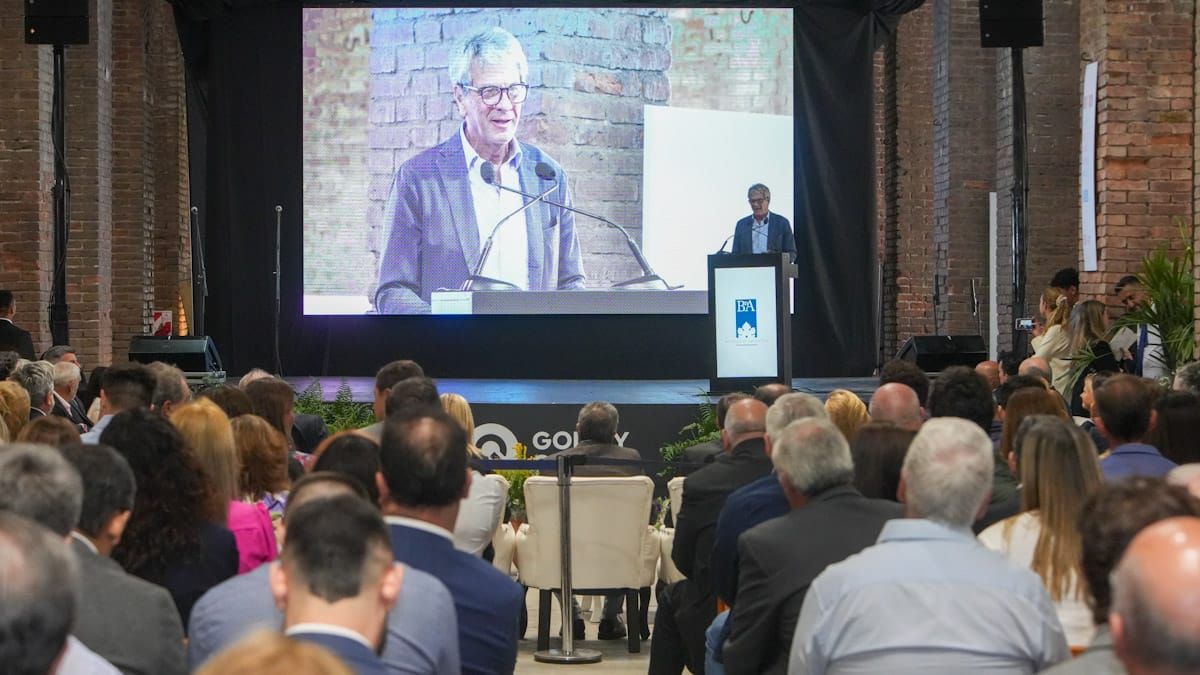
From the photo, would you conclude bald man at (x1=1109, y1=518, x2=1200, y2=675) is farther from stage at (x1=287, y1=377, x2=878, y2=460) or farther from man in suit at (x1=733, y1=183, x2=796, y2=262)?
man in suit at (x1=733, y1=183, x2=796, y2=262)

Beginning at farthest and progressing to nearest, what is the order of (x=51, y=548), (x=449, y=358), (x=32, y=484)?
1. (x=449, y=358)
2. (x=32, y=484)
3. (x=51, y=548)

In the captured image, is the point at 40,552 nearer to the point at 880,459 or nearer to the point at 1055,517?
→ the point at 1055,517

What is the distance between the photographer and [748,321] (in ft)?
34.3

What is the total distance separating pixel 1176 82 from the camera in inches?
349

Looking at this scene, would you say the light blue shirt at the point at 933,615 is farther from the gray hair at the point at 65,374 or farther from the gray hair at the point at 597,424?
the gray hair at the point at 65,374

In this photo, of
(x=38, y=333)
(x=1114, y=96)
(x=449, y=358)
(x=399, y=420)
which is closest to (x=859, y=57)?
(x=449, y=358)

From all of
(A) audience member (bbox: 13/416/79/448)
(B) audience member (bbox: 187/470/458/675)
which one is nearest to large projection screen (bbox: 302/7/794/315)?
(A) audience member (bbox: 13/416/79/448)

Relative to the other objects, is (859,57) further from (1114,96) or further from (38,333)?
(38,333)

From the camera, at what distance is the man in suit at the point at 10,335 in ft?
31.3

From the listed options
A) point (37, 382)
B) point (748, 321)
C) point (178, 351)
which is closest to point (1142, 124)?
point (748, 321)

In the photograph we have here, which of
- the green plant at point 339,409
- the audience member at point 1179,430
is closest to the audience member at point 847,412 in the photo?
the audience member at point 1179,430

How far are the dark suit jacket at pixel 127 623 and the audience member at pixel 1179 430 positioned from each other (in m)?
3.38

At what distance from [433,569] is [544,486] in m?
3.55

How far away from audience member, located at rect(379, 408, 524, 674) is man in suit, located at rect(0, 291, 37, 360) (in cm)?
713
